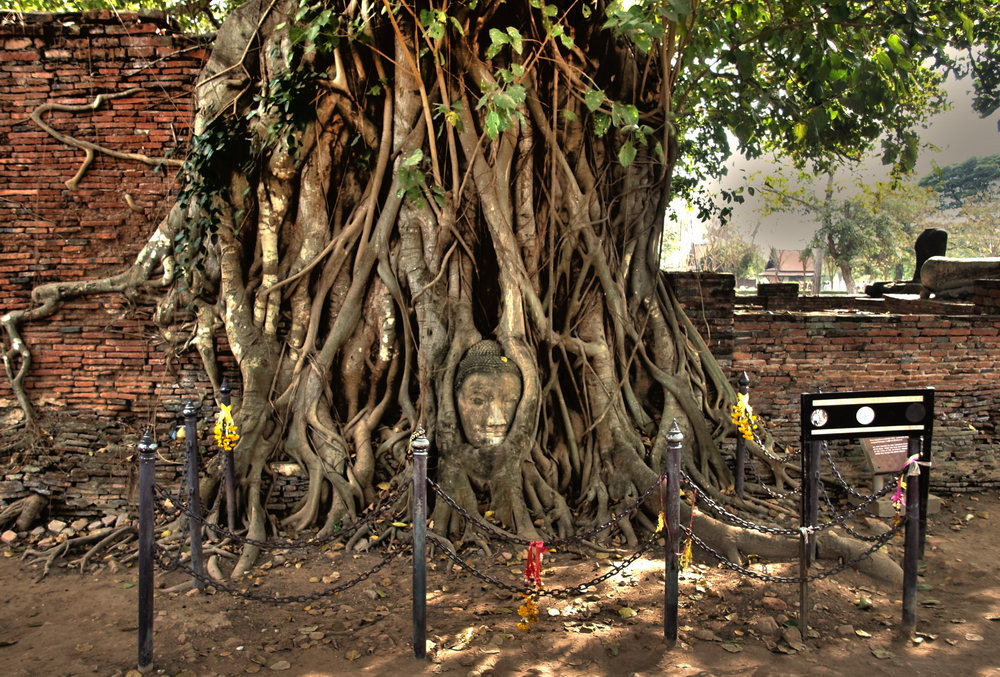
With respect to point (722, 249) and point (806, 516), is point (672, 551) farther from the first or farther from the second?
point (722, 249)

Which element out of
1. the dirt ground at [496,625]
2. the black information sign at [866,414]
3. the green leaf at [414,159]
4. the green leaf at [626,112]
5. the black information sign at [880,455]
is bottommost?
the dirt ground at [496,625]

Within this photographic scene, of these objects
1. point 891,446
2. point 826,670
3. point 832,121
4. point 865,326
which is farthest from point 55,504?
point 832,121

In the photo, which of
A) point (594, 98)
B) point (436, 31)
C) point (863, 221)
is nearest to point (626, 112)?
point (594, 98)

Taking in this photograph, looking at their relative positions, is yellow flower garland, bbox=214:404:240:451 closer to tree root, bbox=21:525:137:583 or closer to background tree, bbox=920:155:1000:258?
tree root, bbox=21:525:137:583

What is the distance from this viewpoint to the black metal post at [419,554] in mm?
3502

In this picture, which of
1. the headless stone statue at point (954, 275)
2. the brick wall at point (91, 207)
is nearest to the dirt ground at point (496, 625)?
the brick wall at point (91, 207)

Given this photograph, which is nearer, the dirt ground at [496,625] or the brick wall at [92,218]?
the dirt ground at [496,625]

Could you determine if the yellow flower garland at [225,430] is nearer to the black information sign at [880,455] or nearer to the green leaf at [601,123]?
the green leaf at [601,123]

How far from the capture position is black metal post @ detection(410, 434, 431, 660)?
350cm

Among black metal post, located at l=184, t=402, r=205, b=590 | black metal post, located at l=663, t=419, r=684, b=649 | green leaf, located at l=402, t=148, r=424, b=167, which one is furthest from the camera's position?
green leaf, located at l=402, t=148, r=424, b=167

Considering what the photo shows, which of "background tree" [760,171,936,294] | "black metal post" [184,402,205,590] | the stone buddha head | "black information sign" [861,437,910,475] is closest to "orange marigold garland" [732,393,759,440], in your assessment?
"black information sign" [861,437,910,475]

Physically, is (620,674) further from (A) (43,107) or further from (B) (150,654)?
(A) (43,107)

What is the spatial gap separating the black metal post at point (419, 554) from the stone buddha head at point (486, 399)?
1.65 meters

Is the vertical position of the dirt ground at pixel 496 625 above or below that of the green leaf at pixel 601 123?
below
